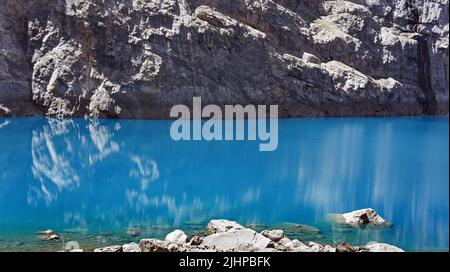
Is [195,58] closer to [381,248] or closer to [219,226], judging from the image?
[219,226]

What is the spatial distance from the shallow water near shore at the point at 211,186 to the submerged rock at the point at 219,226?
1.68ft

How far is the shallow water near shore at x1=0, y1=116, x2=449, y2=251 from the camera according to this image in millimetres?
14914

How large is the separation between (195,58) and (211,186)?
Answer: 1201 inches

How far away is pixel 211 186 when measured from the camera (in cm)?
2033

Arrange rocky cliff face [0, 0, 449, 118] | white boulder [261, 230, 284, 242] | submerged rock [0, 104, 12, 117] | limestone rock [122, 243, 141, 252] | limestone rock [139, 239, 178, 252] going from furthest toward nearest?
rocky cliff face [0, 0, 449, 118] < submerged rock [0, 104, 12, 117] < white boulder [261, 230, 284, 242] < limestone rock [122, 243, 141, 252] < limestone rock [139, 239, 178, 252]

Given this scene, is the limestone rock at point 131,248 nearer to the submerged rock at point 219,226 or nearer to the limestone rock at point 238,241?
the limestone rock at point 238,241

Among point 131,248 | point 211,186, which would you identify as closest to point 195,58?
point 211,186

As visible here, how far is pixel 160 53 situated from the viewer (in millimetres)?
48688

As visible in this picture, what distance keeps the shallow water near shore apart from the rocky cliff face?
12429 mm

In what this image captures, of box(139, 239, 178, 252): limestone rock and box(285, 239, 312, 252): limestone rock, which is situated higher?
box(139, 239, 178, 252): limestone rock

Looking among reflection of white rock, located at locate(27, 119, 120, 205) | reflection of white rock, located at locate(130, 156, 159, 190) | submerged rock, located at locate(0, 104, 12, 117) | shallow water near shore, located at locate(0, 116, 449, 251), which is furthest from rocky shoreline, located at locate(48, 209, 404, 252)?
submerged rock, located at locate(0, 104, 12, 117)

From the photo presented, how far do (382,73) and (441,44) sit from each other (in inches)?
302

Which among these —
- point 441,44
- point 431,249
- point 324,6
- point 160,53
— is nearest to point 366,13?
point 324,6

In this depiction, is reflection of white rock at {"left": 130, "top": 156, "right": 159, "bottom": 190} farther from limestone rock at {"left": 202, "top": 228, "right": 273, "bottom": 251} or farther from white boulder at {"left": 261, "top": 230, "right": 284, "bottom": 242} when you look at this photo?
limestone rock at {"left": 202, "top": 228, "right": 273, "bottom": 251}
